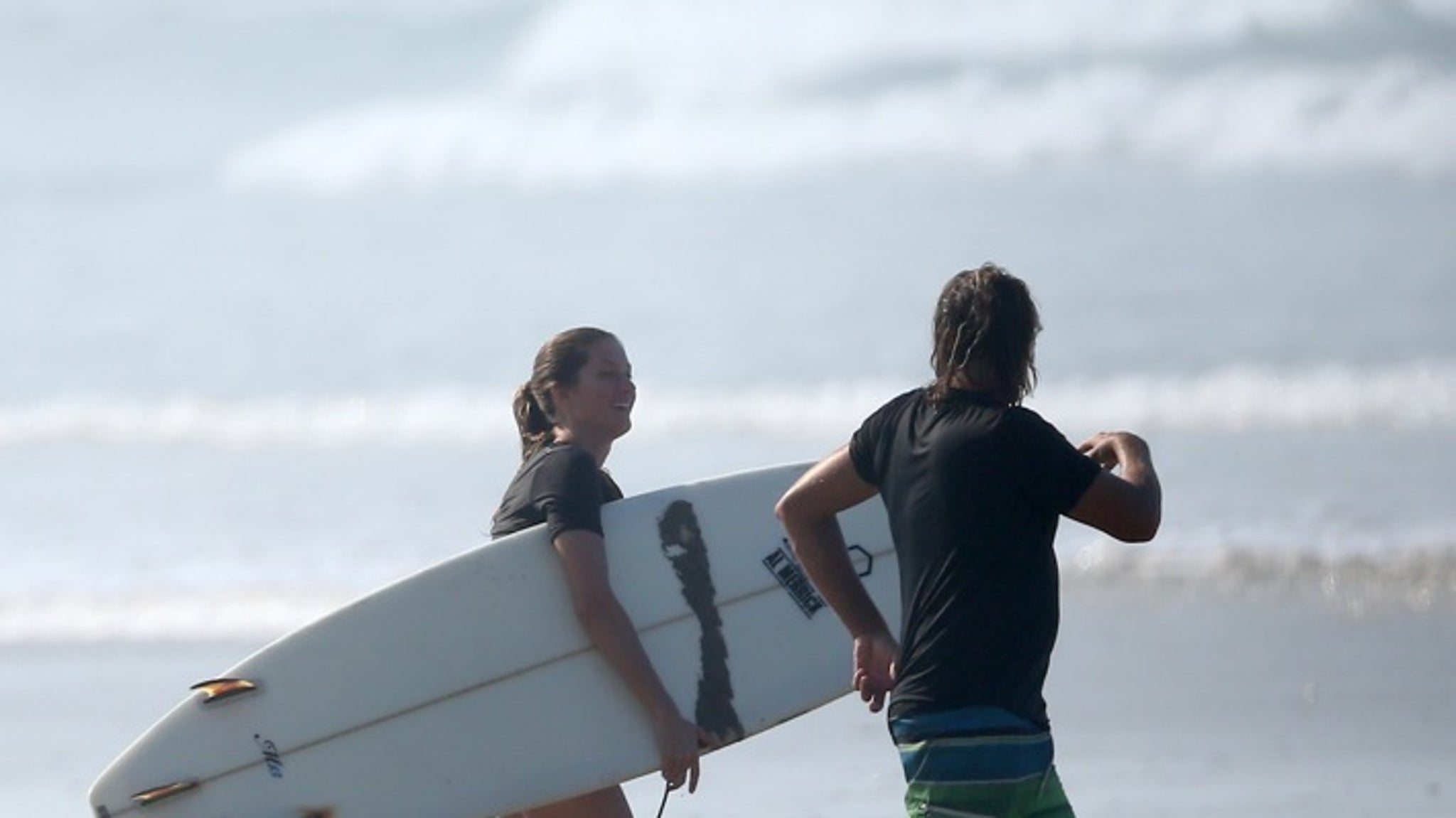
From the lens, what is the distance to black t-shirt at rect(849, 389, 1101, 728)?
3182 mm

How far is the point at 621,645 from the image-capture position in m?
4.22

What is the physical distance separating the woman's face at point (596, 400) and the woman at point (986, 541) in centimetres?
110

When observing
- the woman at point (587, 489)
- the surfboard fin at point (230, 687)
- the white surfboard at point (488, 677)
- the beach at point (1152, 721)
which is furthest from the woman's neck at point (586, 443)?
the beach at point (1152, 721)

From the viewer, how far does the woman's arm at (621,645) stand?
4.13m

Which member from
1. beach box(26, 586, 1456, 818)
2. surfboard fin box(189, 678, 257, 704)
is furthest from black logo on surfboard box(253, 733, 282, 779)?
beach box(26, 586, 1456, 818)

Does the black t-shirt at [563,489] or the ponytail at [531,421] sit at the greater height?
the ponytail at [531,421]

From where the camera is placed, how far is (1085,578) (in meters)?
10.2

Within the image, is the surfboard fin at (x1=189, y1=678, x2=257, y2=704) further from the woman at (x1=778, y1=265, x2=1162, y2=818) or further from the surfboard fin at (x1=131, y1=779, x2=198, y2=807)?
the woman at (x1=778, y1=265, x2=1162, y2=818)

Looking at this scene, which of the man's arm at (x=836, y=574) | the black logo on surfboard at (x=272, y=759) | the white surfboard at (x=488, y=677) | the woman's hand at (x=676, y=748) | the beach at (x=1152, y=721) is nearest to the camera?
the man's arm at (x=836, y=574)

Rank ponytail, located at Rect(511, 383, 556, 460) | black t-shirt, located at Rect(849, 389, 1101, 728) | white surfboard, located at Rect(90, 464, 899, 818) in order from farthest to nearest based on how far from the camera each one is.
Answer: white surfboard, located at Rect(90, 464, 899, 818)
ponytail, located at Rect(511, 383, 556, 460)
black t-shirt, located at Rect(849, 389, 1101, 728)

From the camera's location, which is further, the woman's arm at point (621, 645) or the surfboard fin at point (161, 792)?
the surfboard fin at point (161, 792)

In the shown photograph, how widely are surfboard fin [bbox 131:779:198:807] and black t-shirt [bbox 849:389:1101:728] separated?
219cm

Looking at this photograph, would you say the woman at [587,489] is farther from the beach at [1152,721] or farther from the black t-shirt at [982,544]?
the beach at [1152,721]

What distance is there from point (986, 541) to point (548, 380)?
4.49 ft
